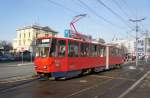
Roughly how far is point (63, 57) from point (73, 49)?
162 cm

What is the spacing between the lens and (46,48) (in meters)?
17.8

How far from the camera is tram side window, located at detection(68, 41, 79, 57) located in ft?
63.1

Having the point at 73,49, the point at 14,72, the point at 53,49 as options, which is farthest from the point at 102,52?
the point at 53,49

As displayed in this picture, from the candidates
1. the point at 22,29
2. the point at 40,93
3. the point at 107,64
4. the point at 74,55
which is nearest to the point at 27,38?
the point at 22,29

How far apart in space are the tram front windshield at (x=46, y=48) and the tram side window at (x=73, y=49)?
5.86ft

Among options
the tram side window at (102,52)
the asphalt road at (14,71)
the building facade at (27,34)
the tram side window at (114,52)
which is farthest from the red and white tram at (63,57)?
the building facade at (27,34)

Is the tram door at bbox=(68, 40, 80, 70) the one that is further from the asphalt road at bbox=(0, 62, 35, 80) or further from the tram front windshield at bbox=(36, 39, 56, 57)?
the asphalt road at bbox=(0, 62, 35, 80)

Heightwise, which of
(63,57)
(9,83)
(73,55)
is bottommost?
(9,83)

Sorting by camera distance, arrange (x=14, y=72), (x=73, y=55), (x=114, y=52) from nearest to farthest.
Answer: (x=73, y=55) → (x=14, y=72) → (x=114, y=52)

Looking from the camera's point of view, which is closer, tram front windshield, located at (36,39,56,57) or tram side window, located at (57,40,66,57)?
tram front windshield, located at (36,39,56,57)

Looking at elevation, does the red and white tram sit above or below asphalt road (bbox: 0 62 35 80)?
above

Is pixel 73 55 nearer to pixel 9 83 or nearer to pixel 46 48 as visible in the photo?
pixel 46 48

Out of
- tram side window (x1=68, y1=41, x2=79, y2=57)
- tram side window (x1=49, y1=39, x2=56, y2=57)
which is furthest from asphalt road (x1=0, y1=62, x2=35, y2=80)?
tram side window (x1=68, y1=41, x2=79, y2=57)

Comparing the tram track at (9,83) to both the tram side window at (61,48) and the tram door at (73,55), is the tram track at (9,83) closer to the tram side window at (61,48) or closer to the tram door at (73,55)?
the tram side window at (61,48)
